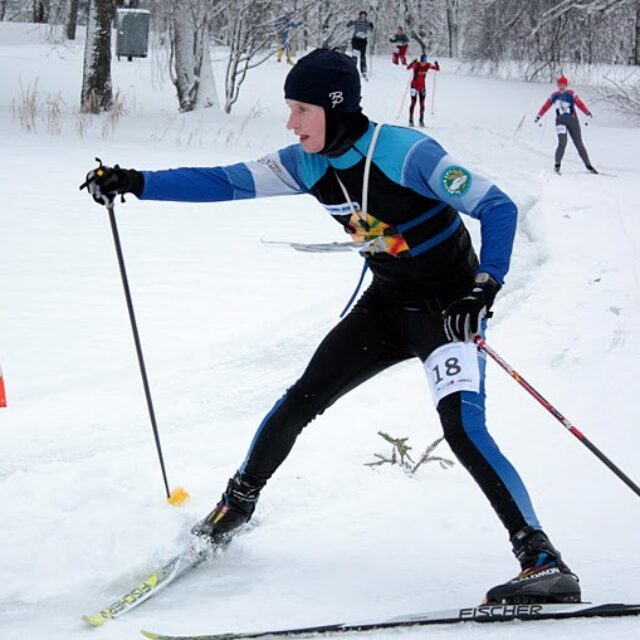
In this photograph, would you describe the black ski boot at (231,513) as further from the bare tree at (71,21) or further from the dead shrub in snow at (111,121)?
the bare tree at (71,21)

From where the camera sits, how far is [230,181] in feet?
11.7

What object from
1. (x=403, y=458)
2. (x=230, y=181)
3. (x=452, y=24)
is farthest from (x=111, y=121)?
(x=452, y=24)

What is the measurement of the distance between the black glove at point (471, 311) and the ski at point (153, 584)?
129cm

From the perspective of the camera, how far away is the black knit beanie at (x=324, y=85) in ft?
10.7

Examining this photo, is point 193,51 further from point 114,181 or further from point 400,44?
point 400,44

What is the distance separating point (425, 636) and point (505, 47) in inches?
918

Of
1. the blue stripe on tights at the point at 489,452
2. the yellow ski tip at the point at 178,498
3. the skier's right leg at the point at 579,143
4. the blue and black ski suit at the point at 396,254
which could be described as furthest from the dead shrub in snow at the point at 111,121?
the blue stripe on tights at the point at 489,452

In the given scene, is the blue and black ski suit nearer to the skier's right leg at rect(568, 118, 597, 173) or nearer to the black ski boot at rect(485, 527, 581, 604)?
the black ski boot at rect(485, 527, 581, 604)

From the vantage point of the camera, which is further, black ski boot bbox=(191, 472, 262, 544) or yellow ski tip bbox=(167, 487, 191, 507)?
yellow ski tip bbox=(167, 487, 191, 507)

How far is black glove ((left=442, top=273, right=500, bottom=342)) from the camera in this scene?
9.67ft

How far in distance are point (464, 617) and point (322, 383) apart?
97 cm

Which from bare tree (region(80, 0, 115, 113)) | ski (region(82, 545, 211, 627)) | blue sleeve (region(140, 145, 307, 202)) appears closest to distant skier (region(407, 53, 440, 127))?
bare tree (region(80, 0, 115, 113))

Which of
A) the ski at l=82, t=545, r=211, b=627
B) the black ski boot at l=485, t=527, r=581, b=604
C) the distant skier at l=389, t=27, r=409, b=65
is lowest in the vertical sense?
the ski at l=82, t=545, r=211, b=627

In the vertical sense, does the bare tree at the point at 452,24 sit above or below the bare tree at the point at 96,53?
above
